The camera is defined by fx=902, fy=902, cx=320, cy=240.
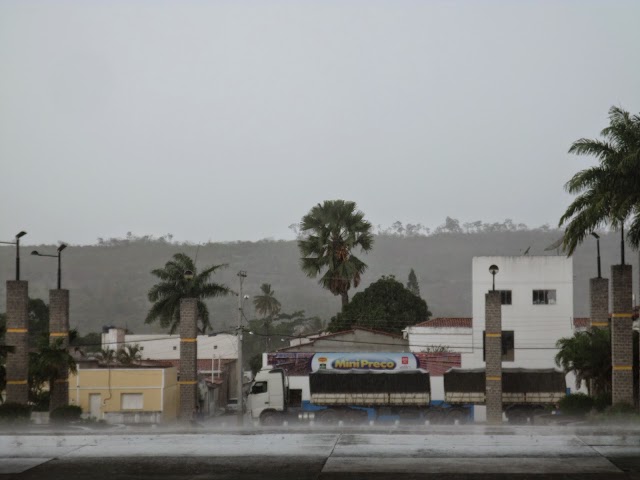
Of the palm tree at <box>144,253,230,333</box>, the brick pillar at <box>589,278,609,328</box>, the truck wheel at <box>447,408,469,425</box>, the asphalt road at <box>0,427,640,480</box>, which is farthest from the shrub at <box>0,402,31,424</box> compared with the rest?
the palm tree at <box>144,253,230,333</box>

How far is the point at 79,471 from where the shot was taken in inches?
699


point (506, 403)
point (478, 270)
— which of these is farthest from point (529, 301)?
point (506, 403)

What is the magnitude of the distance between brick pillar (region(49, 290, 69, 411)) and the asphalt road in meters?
17.5

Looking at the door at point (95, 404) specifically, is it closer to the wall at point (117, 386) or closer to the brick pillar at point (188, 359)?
the wall at point (117, 386)

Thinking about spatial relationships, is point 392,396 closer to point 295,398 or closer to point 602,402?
point 295,398

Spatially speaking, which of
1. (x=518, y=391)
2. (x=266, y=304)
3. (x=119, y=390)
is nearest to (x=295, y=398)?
(x=518, y=391)

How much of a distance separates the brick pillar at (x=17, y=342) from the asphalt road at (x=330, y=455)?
14.5 m

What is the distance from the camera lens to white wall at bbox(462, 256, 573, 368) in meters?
60.1

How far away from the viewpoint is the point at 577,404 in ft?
130

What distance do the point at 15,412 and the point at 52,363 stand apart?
3.67 meters

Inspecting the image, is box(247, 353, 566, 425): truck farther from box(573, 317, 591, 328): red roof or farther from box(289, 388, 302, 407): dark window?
box(573, 317, 591, 328): red roof

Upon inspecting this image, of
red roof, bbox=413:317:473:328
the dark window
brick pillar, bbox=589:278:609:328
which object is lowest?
the dark window

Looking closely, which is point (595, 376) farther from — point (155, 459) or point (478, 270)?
point (155, 459)

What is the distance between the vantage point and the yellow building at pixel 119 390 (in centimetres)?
5334
